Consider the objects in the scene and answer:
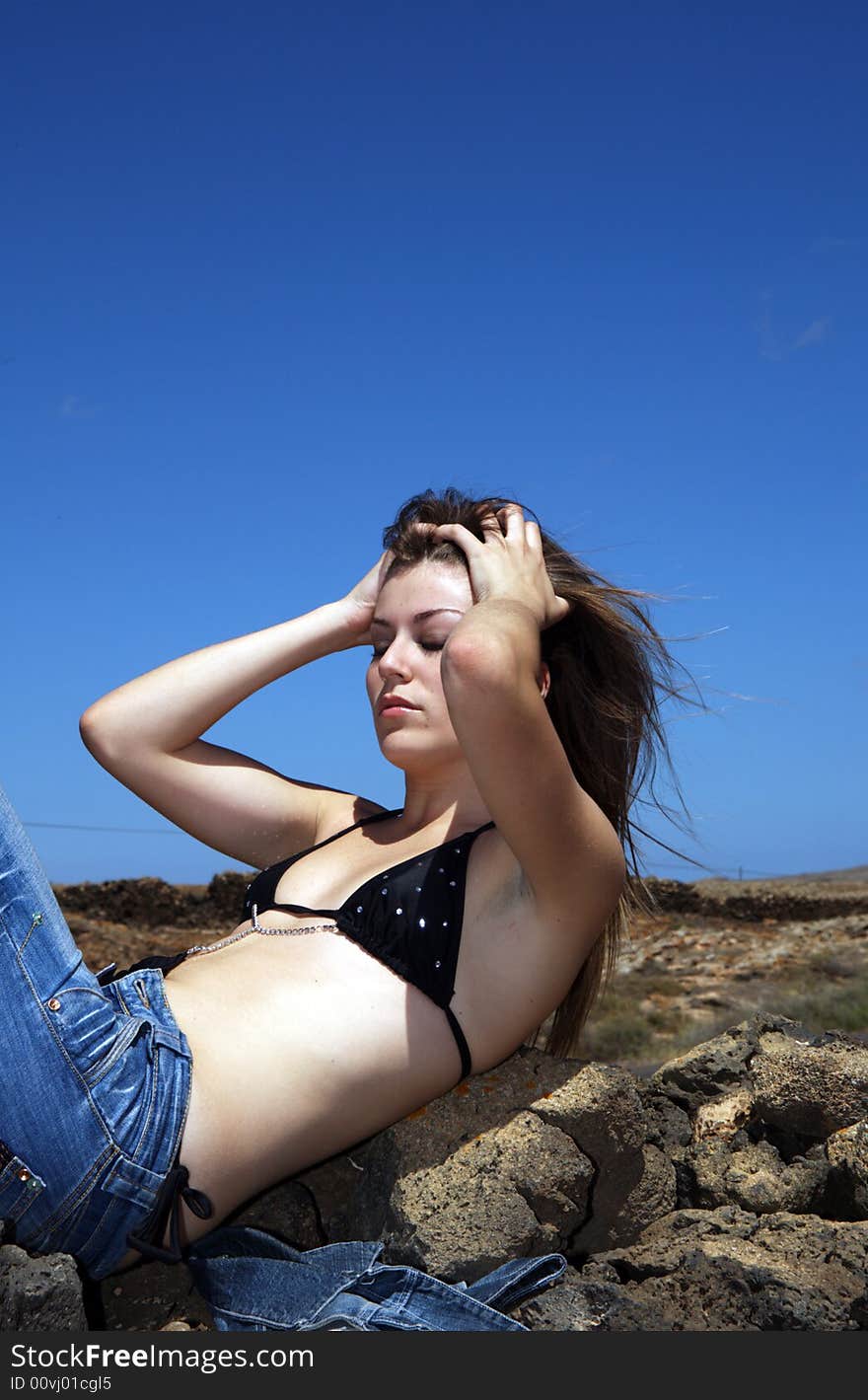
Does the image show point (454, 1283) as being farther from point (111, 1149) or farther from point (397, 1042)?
point (111, 1149)

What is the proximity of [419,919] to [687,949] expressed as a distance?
587 inches

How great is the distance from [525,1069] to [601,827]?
0.77 m

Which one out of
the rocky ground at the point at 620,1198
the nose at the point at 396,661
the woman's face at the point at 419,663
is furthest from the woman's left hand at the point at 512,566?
the rocky ground at the point at 620,1198

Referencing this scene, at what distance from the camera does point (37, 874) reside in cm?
284

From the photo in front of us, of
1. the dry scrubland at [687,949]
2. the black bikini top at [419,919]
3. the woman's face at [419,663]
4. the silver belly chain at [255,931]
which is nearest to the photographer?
the black bikini top at [419,919]

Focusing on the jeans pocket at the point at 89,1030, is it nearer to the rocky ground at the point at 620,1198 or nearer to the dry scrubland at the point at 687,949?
the rocky ground at the point at 620,1198

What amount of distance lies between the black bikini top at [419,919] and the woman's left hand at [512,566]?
2.36ft

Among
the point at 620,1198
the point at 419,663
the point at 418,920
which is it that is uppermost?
the point at 419,663

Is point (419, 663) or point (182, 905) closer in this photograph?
point (419, 663)

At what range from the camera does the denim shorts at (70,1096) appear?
2689 millimetres

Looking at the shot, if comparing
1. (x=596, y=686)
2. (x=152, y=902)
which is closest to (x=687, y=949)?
(x=152, y=902)

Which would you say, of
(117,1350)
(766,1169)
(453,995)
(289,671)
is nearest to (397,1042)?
(453,995)

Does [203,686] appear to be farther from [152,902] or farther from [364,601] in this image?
[152,902]

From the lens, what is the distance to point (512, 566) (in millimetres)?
3475
